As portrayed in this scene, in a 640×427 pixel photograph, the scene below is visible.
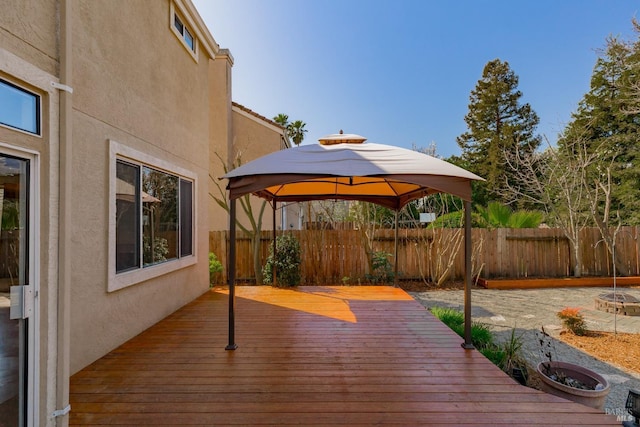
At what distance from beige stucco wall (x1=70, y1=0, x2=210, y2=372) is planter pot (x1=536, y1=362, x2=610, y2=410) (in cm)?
475

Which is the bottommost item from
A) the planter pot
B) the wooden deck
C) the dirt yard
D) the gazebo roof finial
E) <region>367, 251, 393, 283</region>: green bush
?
the dirt yard

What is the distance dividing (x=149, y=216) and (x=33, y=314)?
2.45 meters

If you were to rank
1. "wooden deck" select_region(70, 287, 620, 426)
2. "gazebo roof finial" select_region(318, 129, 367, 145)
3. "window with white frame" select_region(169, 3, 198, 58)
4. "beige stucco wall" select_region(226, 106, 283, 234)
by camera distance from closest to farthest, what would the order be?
"wooden deck" select_region(70, 287, 620, 426)
"gazebo roof finial" select_region(318, 129, 367, 145)
"window with white frame" select_region(169, 3, 198, 58)
"beige stucco wall" select_region(226, 106, 283, 234)

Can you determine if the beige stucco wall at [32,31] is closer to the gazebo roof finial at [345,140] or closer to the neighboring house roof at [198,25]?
the gazebo roof finial at [345,140]

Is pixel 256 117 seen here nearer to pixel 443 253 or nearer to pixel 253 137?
pixel 253 137

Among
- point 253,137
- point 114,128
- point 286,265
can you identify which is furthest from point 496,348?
point 253,137

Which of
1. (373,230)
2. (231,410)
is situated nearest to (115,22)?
(231,410)

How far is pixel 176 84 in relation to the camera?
511 cm

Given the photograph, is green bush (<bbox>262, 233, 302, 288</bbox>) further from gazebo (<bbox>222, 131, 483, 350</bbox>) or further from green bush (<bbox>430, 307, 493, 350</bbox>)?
gazebo (<bbox>222, 131, 483, 350</bbox>)

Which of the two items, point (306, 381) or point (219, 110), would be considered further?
point (219, 110)

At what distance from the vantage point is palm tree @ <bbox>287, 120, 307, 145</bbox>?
22.2m

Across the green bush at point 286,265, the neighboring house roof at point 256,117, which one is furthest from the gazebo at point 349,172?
the neighboring house roof at point 256,117

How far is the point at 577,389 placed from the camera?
8.84ft

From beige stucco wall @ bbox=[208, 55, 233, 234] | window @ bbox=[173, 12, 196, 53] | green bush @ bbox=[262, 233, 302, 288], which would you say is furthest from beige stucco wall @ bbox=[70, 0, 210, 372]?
beige stucco wall @ bbox=[208, 55, 233, 234]
